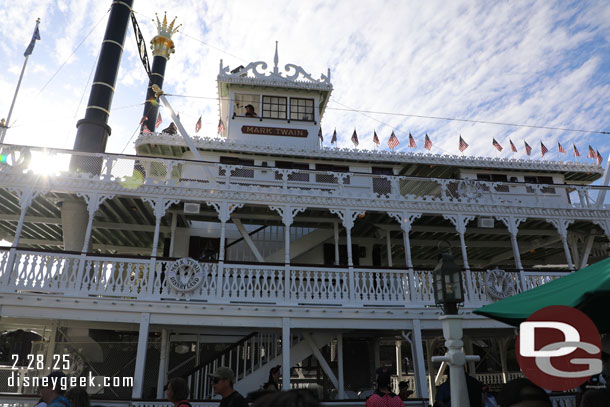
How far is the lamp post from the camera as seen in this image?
15.9 ft

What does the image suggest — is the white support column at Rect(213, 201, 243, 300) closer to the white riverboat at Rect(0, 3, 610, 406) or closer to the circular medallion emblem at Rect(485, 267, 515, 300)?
the white riverboat at Rect(0, 3, 610, 406)

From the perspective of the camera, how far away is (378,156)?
690 inches

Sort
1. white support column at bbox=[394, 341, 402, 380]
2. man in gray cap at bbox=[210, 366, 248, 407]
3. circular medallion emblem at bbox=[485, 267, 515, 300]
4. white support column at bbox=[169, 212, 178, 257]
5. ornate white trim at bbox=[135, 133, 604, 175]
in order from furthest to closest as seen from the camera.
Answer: white support column at bbox=[394, 341, 402, 380]
ornate white trim at bbox=[135, 133, 604, 175]
white support column at bbox=[169, 212, 178, 257]
circular medallion emblem at bbox=[485, 267, 515, 300]
man in gray cap at bbox=[210, 366, 248, 407]

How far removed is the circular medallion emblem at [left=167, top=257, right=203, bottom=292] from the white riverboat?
32 millimetres

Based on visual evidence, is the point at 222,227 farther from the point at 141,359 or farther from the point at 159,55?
the point at 159,55

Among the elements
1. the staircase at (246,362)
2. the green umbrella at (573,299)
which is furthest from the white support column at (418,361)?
the green umbrella at (573,299)

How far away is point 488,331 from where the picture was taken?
1414 cm

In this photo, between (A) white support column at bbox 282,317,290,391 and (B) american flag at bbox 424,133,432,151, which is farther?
(B) american flag at bbox 424,133,432,151

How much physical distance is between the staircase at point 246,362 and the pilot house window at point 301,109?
10369mm

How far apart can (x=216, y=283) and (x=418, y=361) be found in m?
6.77

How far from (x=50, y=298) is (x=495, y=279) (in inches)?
542

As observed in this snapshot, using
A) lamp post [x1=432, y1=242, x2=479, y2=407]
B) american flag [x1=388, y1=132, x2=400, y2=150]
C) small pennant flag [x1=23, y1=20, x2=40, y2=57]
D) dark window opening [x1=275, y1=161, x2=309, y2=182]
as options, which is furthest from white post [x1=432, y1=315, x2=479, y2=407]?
small pennant flag [x1=23, y1=20, x2=40, y2=57]

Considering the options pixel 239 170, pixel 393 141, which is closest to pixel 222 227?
pixel 239 170

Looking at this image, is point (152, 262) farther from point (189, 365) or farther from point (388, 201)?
point (388, 201)
